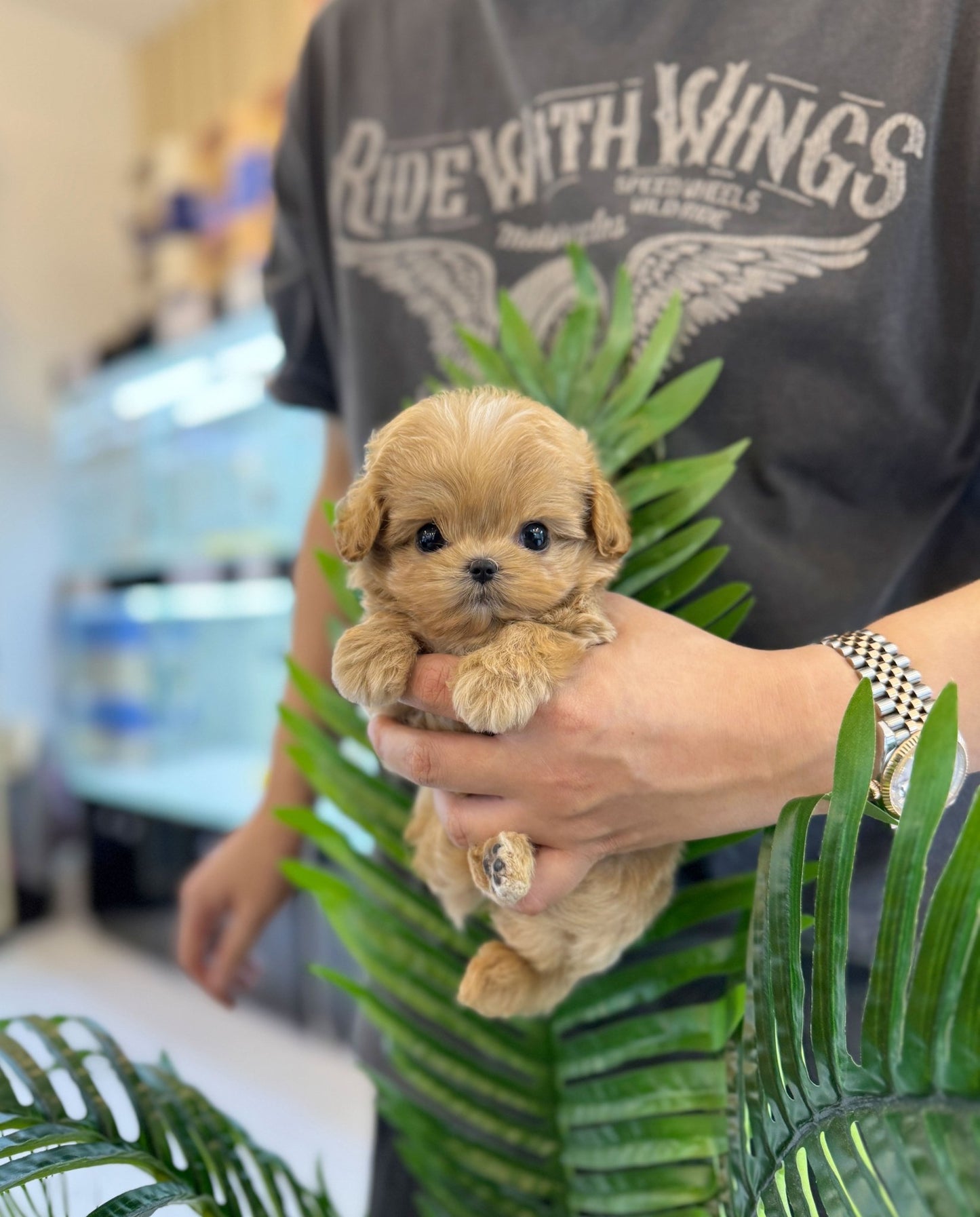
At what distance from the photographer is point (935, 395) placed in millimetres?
662

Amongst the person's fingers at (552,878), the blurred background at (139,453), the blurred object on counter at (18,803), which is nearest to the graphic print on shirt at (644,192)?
the person's fingers at (552,878)

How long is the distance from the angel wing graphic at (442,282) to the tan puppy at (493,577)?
0.32 metres

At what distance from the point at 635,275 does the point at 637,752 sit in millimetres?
416

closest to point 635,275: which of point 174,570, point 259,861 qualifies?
point 259,861

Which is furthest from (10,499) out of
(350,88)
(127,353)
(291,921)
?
(350,88)

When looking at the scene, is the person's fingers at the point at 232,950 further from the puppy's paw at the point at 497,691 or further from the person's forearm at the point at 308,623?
the puppy's paw at the point at 497,691

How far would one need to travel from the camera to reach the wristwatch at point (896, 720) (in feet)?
1.60

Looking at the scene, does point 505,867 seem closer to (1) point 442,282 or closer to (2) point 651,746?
(2) point 651,746

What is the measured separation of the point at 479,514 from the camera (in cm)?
44

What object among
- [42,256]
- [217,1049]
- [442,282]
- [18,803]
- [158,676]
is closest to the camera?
[442,282]

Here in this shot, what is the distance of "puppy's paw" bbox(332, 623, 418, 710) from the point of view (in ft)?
1.52

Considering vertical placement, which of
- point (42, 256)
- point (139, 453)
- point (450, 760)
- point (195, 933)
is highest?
point (450, 760)

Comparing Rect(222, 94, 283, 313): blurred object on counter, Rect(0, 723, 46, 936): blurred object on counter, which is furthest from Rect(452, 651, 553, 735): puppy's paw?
Rect(222, 94, 283, 313): blurred object on counter

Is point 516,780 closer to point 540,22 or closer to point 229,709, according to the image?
point 540,22
